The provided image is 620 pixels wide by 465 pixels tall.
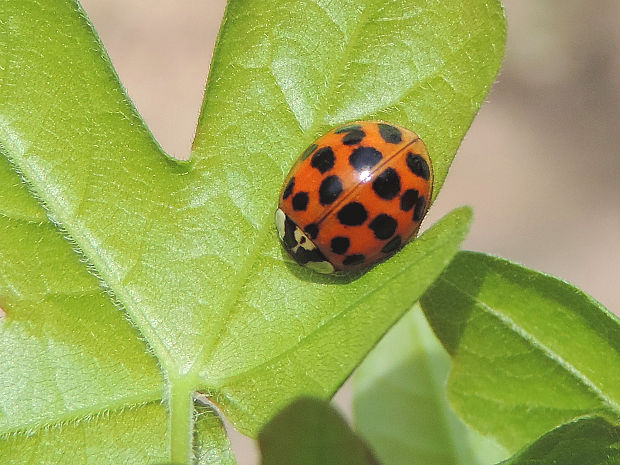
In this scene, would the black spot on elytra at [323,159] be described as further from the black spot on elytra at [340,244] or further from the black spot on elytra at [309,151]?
the black spot on elytra at [340,244]

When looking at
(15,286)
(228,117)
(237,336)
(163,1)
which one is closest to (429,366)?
(237,336)

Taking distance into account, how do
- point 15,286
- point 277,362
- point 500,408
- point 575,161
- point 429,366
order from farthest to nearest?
point 575,161, point 429,366, point 500,408, point 15,286, point 277,362

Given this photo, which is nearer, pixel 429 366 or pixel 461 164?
pixel 429 366

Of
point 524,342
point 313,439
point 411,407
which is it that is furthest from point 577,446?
point 411,407

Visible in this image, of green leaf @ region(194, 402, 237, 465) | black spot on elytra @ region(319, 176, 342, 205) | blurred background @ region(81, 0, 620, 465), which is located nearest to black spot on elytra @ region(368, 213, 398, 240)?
black spot on elytra @ region(319, 176, 342, 205)

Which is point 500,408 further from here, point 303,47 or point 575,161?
point 575,161

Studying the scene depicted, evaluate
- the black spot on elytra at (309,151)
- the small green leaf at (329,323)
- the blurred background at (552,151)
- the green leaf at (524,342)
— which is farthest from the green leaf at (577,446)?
the blurred background at (552,151)
